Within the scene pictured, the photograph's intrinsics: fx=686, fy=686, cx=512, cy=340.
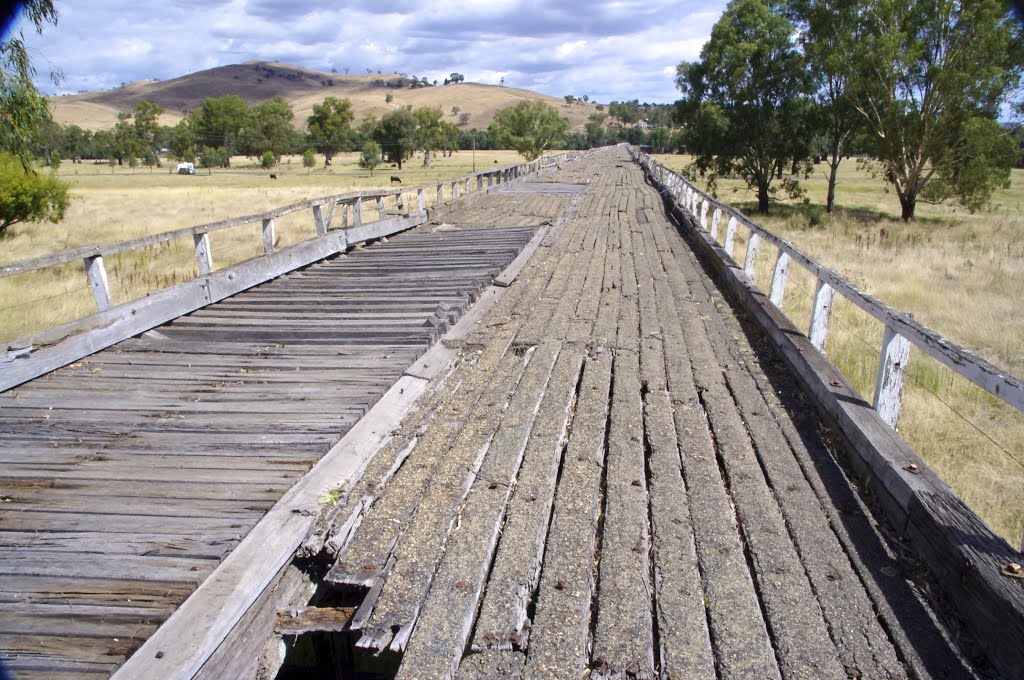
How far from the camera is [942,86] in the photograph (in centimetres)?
2628

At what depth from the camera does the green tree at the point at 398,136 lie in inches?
3457

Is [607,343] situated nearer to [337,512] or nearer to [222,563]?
[337,512]

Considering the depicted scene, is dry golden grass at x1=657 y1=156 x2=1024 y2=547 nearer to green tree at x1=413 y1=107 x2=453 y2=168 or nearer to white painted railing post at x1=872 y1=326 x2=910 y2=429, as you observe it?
white painted railing post at x1=872 y1=326 x2=910 y2=429

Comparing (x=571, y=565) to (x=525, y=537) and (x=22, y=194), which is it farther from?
(x=22, y=194)

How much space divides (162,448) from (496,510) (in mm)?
2022

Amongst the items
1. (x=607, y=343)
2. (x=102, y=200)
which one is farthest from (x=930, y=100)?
(x=102, y=200)

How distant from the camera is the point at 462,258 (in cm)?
1032

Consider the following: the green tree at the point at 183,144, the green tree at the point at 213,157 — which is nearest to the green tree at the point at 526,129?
the green tree at the point at 213,157

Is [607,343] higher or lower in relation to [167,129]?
lower

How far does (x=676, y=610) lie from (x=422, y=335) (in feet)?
12.9

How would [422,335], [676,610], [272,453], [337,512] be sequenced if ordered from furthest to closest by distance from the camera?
1. [422,335]
2. [272,453]
3. [337,512]
4. [676,610]

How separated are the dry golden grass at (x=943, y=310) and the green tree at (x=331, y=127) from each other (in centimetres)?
7522

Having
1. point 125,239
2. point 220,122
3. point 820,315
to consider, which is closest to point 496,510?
point 820,315

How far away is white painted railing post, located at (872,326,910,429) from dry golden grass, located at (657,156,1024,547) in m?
1.13
